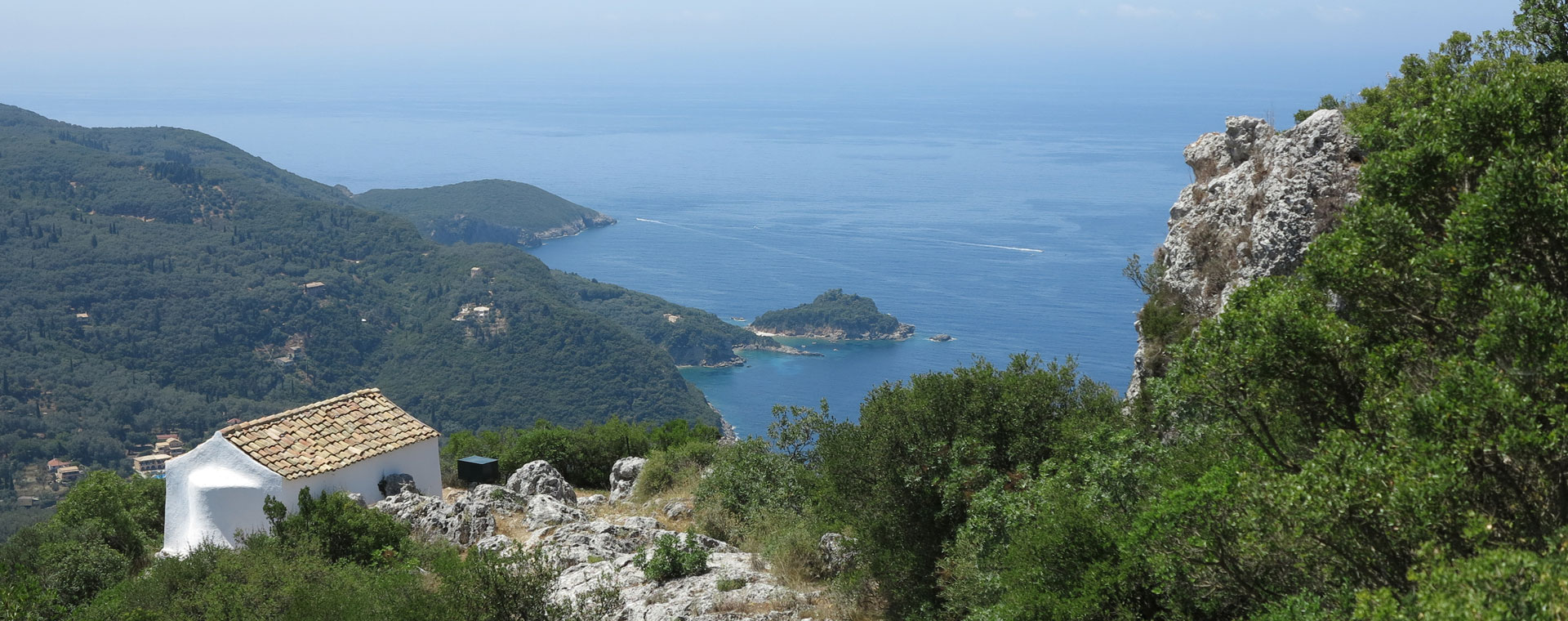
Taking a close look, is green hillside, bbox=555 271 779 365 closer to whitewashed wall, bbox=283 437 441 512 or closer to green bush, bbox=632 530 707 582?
whitewashed wall, bbox=283 437 441 512

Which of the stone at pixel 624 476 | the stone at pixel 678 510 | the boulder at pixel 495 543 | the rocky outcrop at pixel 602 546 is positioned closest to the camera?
the rocky outcrop at pixel 602 546

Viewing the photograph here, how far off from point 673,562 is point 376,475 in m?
8.72

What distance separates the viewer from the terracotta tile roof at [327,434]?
19.5 meters

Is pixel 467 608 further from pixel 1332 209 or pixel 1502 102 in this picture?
pixel 1332 209

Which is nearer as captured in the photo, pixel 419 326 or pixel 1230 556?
pixel 1230 556

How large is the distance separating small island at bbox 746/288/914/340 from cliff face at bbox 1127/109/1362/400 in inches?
3744

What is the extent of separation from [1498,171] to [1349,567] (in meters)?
2.91

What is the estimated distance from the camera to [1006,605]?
1028cm

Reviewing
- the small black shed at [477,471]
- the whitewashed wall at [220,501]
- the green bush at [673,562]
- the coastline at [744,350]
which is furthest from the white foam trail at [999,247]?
the green bush at [673,562]

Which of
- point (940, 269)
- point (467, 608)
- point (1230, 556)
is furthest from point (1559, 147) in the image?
point (940, 269)

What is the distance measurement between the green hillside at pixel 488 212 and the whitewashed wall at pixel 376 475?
475 ft

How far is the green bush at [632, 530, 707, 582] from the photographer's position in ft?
48.8

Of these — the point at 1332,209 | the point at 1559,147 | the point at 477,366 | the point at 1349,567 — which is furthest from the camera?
the point at 477,366

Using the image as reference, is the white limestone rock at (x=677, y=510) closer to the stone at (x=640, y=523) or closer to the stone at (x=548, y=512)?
the stone at (x=548, y=512)
